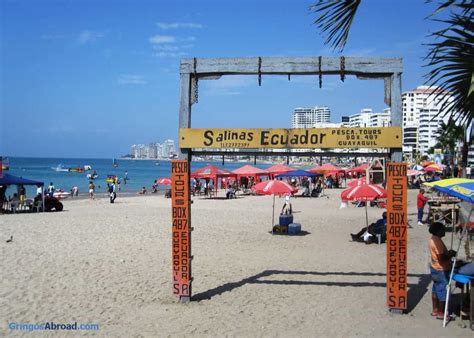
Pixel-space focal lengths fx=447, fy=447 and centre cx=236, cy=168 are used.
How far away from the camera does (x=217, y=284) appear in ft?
26.5

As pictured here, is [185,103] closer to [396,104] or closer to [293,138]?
[293,138]

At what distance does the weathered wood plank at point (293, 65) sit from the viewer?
6555 mm

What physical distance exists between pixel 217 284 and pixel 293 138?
3137 millimetres

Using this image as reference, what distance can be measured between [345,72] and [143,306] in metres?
4.67

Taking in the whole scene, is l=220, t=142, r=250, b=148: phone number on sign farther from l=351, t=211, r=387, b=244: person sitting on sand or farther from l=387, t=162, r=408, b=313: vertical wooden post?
l=351, t=211, r=387, b=244: person sitting on sand

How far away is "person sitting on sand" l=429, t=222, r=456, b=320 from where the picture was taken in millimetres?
6137

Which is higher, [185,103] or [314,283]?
[185,103]

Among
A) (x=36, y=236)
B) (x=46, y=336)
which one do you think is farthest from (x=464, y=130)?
(x=36, y=236)

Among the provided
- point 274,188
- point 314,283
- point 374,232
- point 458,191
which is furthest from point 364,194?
point 458,191

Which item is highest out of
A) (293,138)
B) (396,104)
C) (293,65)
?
(293,65)

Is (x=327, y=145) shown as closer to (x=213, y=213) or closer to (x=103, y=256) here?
(x=103, y=256)

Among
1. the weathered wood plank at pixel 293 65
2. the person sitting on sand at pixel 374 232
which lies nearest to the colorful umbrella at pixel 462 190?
the weathered wood plank at pixel 293 65

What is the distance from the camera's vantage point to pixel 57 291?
24.9 feet

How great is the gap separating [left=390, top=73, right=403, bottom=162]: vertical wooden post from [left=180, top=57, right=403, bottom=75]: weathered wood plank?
0.44ft
